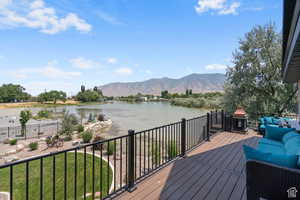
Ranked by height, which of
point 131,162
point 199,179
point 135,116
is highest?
point 131,162

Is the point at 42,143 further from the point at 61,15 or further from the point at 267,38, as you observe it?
the point at 267,38

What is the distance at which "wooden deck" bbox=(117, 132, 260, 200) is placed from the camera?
2.13 metres

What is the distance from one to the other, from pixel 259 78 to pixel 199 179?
9551 millimetres

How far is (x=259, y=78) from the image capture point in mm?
9766

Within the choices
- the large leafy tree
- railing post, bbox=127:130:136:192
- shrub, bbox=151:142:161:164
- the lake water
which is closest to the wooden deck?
railing post, bbox=127:130:136:192

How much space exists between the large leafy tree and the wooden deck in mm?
6846

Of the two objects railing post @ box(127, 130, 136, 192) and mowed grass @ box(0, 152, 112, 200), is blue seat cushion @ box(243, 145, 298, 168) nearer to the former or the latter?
railing post @ box(127, 130, 136, 192)

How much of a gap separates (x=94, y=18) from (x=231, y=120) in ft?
27.0

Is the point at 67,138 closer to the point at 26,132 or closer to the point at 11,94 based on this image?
the point at 26,132

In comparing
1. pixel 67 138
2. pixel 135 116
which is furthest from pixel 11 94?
pixel 67 138

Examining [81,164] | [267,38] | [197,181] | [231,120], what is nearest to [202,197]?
[197,181]

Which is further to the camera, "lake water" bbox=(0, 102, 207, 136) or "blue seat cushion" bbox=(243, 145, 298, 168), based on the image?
"lake water" bbox=(0, 102, 207, 136)

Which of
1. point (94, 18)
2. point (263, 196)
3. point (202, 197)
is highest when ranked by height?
point (94, 18)

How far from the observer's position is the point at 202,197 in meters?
2.08
